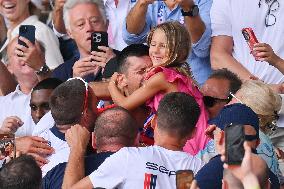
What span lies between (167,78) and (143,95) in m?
0.23

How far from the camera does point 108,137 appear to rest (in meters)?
6.14

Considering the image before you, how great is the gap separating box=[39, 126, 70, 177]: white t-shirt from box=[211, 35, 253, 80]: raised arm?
1.92 m

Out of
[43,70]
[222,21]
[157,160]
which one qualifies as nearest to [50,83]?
[43,70]

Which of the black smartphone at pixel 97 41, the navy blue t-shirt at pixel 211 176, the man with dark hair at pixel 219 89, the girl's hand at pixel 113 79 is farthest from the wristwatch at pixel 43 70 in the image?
the navy blue t-shirt at pixel 211 176

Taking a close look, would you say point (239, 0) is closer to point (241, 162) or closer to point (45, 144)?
point (45, 144)

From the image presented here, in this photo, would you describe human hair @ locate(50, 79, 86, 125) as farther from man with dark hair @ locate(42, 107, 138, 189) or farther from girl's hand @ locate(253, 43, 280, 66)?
girl's hand @ locate(253, 43, 280, 66)

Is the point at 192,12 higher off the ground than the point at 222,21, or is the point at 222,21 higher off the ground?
the point at 192,12

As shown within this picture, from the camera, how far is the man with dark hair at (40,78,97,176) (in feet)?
21.8

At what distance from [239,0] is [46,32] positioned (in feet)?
7.79

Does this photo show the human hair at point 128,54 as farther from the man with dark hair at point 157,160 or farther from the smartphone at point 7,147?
the man with dark hair at point 157,160

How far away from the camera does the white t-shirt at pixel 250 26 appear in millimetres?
8086

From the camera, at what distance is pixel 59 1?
969cm

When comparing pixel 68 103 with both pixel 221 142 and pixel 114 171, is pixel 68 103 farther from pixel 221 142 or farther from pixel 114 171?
pixel 221 142

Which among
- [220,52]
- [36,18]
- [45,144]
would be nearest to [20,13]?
[36,18]
